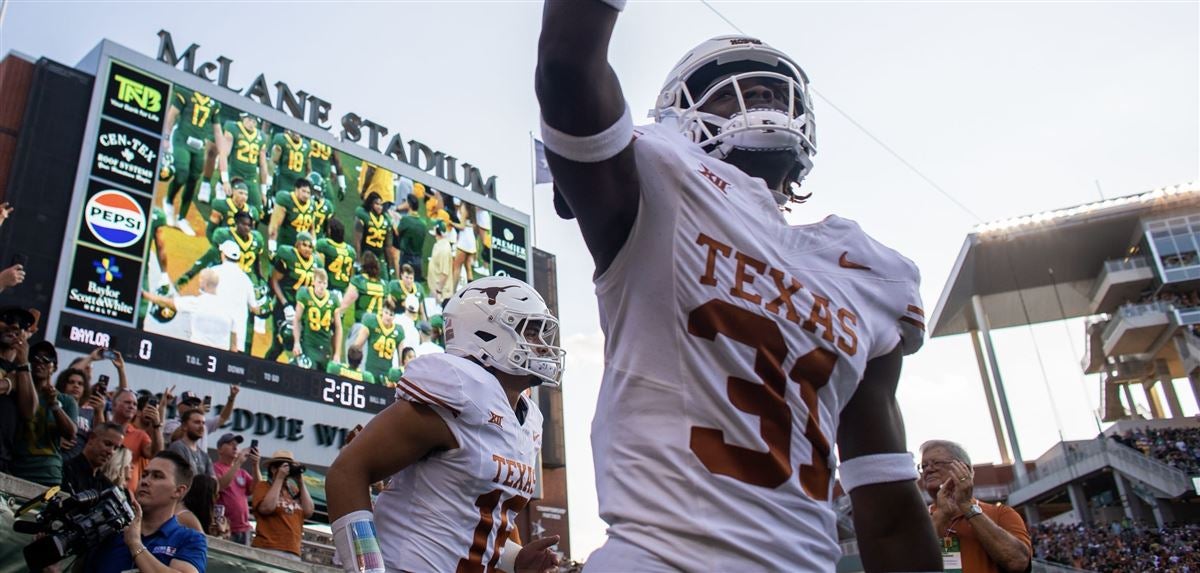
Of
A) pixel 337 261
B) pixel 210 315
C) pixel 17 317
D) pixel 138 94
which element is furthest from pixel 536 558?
pixel 337 261

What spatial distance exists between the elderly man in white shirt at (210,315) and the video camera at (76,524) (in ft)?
45.2

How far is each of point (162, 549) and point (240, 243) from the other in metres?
14.9

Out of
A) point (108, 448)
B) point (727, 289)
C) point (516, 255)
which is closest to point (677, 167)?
point (727, 289)

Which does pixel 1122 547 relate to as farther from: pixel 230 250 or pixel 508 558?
pixel 508 558

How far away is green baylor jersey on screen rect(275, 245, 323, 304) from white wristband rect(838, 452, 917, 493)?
18.1m

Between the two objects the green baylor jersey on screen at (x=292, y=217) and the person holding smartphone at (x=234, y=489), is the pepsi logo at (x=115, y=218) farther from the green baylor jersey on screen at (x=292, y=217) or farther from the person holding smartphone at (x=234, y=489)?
the person holding smartphone at (x=234, y=489)

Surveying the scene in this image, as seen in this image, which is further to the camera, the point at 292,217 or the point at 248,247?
the point at 292,217

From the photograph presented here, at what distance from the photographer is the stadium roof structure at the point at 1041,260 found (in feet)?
114

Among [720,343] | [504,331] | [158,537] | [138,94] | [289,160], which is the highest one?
[138,94]

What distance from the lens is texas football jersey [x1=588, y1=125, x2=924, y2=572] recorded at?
147 centimetres

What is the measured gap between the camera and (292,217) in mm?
19500

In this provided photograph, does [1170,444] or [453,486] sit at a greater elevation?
[1170,444]

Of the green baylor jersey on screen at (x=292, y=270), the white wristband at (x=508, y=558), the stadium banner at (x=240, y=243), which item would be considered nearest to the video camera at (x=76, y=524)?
the white wristband at (x=508, y=558)

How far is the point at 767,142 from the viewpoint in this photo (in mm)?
1917
